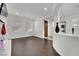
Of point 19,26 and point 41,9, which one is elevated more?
point 41,9

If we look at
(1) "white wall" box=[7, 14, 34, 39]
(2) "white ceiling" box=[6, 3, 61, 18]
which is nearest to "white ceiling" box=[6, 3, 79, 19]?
(2) "white ceiling" box=[6, 3, 61, 18]

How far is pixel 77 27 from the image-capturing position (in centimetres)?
251

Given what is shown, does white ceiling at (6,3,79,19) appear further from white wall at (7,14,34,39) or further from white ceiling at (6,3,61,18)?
white wall at (7,14,34,39)

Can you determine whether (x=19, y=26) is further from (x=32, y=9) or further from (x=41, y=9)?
(x=41, y=9)

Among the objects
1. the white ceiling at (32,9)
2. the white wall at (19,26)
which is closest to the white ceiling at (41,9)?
the white ceiling at (32,9)

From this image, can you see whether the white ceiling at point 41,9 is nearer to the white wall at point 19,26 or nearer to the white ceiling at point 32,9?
the white ceiling at point 32,9

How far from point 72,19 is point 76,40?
0.54 metres

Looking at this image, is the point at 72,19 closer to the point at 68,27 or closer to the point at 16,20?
the point at 68,27

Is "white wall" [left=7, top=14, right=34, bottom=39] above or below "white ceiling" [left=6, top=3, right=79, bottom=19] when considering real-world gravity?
below

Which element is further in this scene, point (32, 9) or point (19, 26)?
point (19, 26)

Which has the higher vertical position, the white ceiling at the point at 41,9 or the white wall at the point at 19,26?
the white ceiling at the point at 41,9

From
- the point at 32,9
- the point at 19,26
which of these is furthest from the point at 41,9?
the point at 19,26

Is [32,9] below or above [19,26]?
above

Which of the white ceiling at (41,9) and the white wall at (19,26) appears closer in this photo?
the white ceiling at (41,9)
